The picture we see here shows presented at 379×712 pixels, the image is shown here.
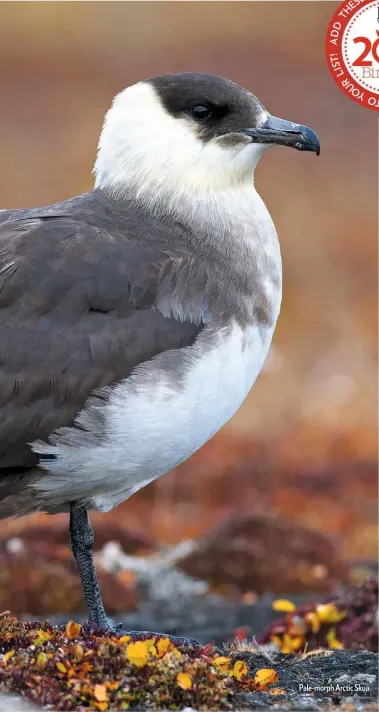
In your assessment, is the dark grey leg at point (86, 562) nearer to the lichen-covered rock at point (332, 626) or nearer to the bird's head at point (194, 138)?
the lichen-covered rock at point (332, 626)

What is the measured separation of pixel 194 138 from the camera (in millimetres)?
5938

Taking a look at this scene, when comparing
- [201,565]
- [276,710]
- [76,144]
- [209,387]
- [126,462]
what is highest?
[76,144]

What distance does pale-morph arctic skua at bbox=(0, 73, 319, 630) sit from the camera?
506cm

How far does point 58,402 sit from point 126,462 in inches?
17.5

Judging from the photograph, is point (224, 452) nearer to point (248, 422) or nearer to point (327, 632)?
point (248, 422)

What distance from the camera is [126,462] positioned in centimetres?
514

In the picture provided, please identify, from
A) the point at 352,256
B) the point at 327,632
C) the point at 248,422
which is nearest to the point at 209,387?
the point at 327,632

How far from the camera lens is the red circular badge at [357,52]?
21.9 feet

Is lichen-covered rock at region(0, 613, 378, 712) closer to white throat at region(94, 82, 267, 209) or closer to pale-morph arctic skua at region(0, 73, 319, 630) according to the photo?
pale-morph arctic skua at region(0, 73, 319, 630)

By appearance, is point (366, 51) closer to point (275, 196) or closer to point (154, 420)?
point (154, 420)

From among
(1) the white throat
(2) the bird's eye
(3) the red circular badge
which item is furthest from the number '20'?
(2) the bird's eye

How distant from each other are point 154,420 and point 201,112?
1925 mm

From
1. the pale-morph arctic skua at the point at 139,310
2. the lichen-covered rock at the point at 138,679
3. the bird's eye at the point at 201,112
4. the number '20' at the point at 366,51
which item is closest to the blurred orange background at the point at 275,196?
the number '20' at the point at 366,51

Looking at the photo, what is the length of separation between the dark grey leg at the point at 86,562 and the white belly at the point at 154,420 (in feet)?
0.81
